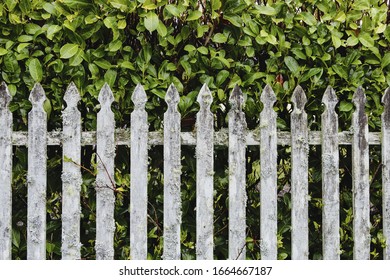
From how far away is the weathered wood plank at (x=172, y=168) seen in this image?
3172mm

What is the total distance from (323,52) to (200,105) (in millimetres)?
774

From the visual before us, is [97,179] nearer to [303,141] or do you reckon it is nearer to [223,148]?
[223,148]

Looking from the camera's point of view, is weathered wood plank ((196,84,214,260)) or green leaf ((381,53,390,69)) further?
green leaf ((381,53,390,69))

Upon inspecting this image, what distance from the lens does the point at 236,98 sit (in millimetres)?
3170

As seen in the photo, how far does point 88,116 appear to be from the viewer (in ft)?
10.8

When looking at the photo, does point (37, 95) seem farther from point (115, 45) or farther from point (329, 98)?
point (329, 98)

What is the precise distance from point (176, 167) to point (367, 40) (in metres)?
1.27

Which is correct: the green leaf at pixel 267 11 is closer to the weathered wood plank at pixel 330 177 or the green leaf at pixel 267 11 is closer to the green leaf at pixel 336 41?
the green leaf at pixel 336 41

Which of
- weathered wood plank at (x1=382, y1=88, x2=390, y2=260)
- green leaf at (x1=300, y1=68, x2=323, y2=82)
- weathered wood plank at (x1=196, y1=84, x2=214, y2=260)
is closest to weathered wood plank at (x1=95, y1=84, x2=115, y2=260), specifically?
weathered wood plank at (x1=196, y1=84, x2=214, y2=260)

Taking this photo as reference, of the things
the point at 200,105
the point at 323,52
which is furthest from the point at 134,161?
the point at 323,52

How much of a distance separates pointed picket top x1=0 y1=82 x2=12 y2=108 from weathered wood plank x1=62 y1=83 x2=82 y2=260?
0.31 m

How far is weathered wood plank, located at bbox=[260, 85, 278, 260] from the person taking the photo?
127 inches

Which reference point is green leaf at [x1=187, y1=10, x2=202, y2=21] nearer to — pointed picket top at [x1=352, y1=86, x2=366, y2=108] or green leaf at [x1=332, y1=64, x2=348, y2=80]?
green leaf at [x1=332, y1=64, x2=348, y2=80]

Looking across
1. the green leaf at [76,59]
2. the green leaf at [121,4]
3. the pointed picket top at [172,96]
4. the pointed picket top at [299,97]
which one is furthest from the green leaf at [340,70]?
the green leaf at [76,59]
